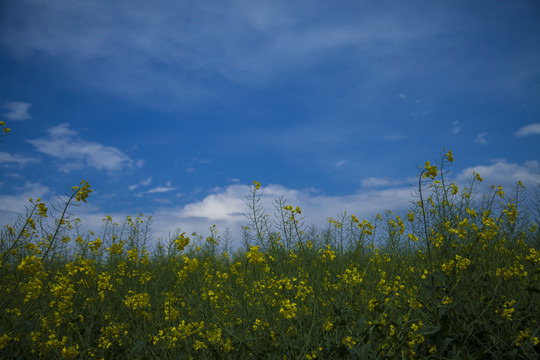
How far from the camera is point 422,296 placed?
12.2ft

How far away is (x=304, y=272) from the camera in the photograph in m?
5.18

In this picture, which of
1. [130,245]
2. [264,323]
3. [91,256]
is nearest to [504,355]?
[264,323]

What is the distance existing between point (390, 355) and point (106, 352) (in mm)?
2956

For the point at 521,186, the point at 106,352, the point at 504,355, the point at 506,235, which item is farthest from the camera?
the point at 521,186

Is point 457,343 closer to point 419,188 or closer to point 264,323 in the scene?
point 419,188

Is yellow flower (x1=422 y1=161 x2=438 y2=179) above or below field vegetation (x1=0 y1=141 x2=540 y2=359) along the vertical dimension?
above

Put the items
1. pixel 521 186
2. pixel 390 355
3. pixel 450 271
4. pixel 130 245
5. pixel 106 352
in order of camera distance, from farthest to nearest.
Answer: pixel 130 245
pixel 521 186
pixel 106 352
pixel 450 271
pixel 390 355

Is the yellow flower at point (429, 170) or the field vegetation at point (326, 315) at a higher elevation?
the yellow flower at point (429, 170)

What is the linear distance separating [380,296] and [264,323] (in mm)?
1276

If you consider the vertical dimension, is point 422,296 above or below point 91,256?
below

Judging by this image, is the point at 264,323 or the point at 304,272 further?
the point at 304,272

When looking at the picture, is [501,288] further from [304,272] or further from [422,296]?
[304,272]

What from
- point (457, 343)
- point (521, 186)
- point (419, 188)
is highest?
point (521, 186)

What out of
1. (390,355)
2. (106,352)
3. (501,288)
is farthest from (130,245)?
(501,288)
